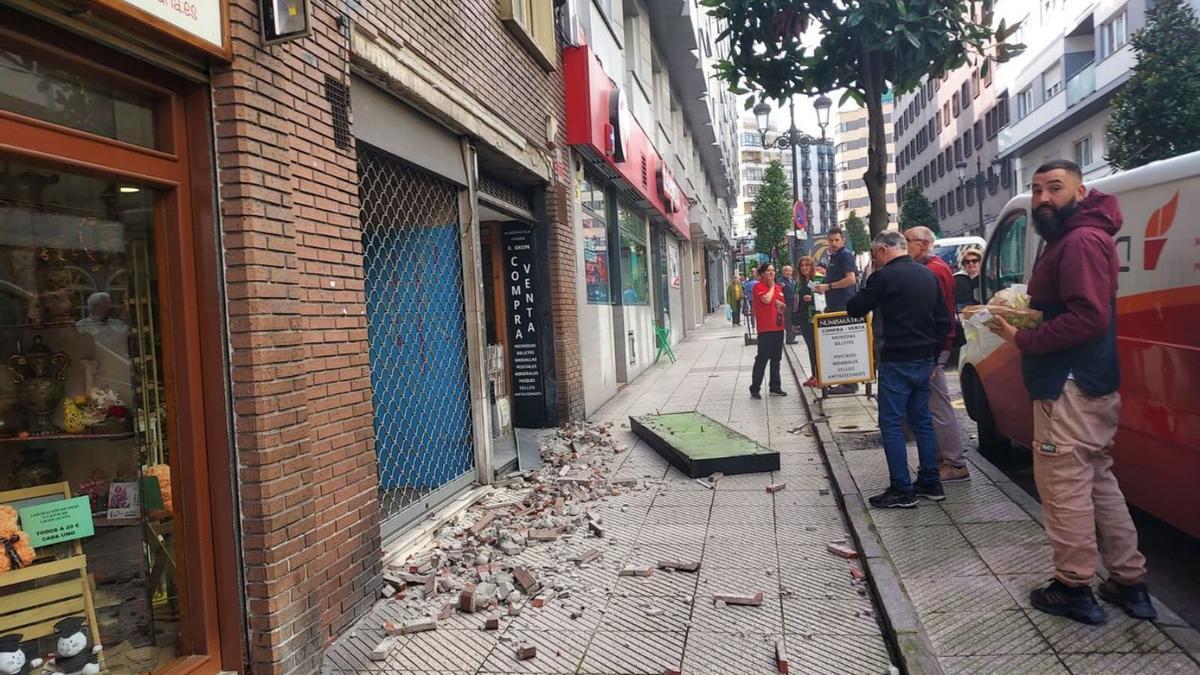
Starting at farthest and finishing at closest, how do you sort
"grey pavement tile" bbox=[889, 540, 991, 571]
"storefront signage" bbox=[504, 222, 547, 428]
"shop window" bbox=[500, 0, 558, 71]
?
"storefront signage" bbox=[504, 222, 547, 428] → "shop window" bbox=[500, 0, 558, 71] → "grey pavement tile" bbox=[889, 540, 991, 571]

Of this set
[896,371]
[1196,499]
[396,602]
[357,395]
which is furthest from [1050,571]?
[357,395]

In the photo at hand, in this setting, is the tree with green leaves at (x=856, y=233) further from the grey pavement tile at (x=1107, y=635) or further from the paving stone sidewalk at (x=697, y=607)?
the grey pavement tile at (x=1107, y=635)

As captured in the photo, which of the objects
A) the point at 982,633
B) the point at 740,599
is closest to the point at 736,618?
the point at 740,599

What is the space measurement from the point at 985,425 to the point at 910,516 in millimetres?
1850

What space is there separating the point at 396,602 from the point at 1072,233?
3.81m

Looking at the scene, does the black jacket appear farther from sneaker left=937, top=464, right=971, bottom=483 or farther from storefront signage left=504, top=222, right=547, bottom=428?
storefront signage left=504, top=222, right=547, bottom=428

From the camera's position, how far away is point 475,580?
4578 millimetres

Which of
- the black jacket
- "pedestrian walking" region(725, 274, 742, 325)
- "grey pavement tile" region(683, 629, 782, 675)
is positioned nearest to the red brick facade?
"grey pavement tile" region(683, 629, 782, 675)

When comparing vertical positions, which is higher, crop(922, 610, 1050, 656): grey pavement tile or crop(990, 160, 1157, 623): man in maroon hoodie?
crop(990, 160, 1157, 623): man in maroon hoodie

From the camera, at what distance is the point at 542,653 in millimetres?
3670

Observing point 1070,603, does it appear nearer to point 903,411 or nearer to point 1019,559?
point 1019,559

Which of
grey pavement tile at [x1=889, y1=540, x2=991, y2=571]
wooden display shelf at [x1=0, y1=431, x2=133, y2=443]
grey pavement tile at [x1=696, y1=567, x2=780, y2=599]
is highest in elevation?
wooden display shelf at [x1=0, y1=431, x2=133, y2=443]

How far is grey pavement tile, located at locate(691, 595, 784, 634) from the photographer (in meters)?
3.82

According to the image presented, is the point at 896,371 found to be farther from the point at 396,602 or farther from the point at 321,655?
the point at 321,655
